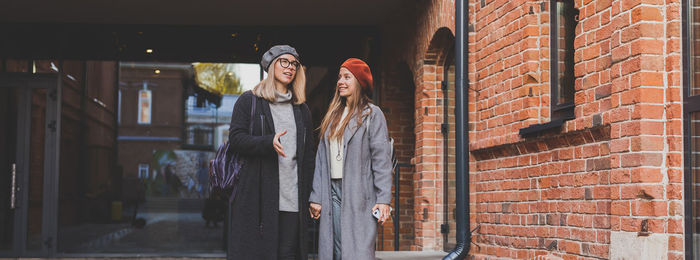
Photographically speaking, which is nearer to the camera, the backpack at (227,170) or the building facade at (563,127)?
the building facade at (563,127)

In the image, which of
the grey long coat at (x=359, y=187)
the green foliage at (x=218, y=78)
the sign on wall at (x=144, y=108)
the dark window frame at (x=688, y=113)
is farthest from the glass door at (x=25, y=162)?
the dark window frame at (x=688, y=113)

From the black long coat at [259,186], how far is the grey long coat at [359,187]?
11 cm

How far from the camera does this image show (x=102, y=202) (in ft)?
32.5

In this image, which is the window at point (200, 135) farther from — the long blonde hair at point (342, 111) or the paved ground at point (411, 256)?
the long blonde hair at point (342, 111)

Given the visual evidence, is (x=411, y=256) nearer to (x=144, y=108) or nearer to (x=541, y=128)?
(x=541, y=128)

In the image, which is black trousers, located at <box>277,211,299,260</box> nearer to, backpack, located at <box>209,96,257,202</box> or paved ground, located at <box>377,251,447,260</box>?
backpack, located at <box>209,96,257,202</box>

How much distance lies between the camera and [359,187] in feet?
12.4

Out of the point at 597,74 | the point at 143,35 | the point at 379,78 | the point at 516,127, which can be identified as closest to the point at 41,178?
the point at 143,35

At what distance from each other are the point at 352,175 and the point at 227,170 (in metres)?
0.63

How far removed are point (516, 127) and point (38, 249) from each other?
6684 millimetres

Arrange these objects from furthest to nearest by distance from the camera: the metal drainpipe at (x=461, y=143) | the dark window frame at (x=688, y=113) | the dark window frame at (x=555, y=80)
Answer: the metal drainpipe at (x=461, y=143), the dark window frame at (x=555, y=80), the dark window frame at (x=688, y=113)

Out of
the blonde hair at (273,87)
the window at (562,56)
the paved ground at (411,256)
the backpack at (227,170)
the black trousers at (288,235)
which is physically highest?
the window at (562,56)

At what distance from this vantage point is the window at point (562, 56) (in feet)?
16.6

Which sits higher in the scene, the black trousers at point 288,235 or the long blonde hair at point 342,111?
the long blonde hair at point 342,111
